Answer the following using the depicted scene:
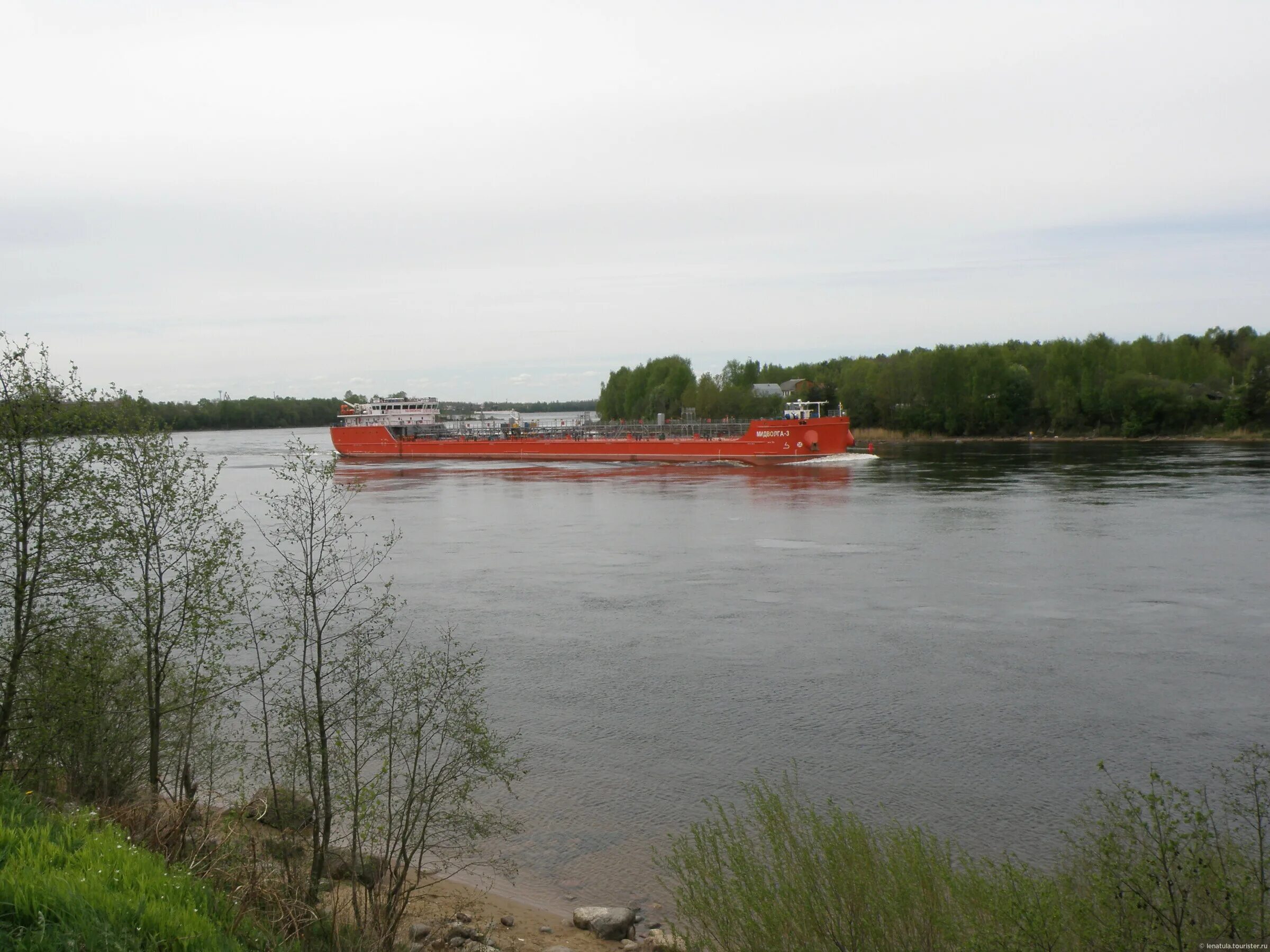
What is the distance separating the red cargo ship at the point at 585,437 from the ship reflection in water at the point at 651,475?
1.14m

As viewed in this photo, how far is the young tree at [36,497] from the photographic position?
32.2ft

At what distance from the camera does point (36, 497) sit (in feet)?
32.5

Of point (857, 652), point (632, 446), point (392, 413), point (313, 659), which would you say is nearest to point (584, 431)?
point (632, 446)

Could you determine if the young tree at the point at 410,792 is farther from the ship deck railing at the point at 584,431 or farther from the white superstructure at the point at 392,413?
the white superstructure at the point at 392,413

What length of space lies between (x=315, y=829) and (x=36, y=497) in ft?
15.0

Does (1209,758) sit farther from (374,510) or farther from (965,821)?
(374,510)

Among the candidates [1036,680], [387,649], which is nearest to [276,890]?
[387,649]

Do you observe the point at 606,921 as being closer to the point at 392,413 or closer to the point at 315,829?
the point at 315,829

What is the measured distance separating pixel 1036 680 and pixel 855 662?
311 centimetres

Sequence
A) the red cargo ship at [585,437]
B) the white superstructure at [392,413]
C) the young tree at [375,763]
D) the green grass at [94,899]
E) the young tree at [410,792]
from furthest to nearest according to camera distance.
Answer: the white superstructure at [392,413] → the red cargo ship at [585,437] → the young tree at [375,763] → the young tree at [410,792] → the green grass at [94,899]

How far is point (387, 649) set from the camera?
1753 centimetres

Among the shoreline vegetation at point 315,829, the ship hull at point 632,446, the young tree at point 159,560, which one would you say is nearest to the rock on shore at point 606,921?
the shoreline vegetation at point 315,829

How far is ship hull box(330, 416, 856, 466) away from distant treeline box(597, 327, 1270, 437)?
20900mm

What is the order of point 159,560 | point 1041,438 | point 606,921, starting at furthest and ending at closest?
point 1041,438 < point 159,560 < point 606,921
